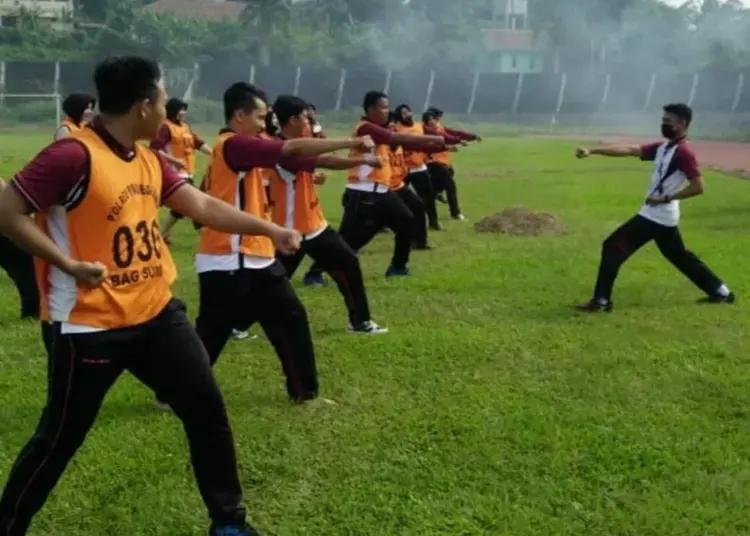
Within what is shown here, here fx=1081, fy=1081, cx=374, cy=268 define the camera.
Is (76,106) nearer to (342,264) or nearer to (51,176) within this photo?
(342,264)

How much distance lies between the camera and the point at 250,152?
540cm

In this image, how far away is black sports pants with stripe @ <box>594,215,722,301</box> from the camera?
9.26 meters

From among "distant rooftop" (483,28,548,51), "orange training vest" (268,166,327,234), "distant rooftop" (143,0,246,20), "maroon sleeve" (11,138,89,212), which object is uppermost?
"maroon sleeve" (11,138,89,212)

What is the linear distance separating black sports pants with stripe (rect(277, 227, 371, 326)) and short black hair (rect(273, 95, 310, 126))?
3.52 feet

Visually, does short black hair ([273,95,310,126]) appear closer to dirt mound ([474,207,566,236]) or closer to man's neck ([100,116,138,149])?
man's neck ([100,116,138,149])

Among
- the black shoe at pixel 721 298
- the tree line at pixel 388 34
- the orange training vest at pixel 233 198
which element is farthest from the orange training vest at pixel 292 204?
the tree line at pixel 388 34

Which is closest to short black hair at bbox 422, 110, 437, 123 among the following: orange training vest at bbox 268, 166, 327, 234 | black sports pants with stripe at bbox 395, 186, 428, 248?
black sports pants with stripe at bbox 395, 186, 428, 248

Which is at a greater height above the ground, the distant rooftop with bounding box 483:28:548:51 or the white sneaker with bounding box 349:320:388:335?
the white sneaker with bounding box 349:320:388:335

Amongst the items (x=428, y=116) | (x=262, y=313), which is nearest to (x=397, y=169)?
(x=428, y=116)

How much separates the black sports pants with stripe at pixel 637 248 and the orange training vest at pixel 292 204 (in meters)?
2.87

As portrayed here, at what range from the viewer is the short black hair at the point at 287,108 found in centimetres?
691

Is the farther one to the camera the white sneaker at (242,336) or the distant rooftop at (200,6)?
the distant rooftop at (200,6)

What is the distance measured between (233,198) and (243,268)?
0.39 metres

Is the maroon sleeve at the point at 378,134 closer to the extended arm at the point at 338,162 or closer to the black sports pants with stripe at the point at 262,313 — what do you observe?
the extended arm at the point at 338,162
